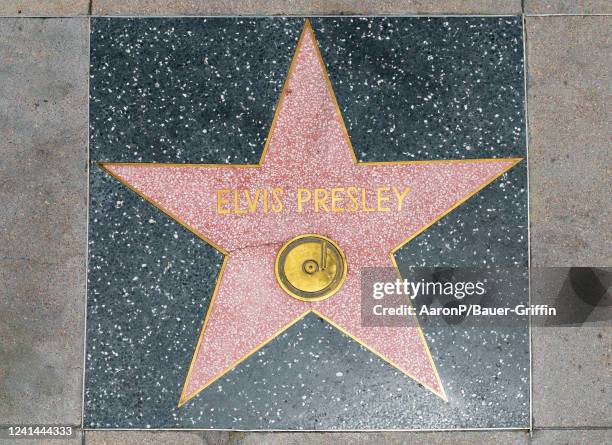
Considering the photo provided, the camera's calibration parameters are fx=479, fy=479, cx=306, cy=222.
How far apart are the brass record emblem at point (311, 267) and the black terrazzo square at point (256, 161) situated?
0.16 meters

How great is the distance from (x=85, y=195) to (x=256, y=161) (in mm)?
862

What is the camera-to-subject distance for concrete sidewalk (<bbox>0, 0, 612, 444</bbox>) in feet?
7.62

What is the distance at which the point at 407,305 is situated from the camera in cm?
233

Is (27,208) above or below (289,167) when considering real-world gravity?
below

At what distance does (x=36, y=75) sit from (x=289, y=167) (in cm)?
134

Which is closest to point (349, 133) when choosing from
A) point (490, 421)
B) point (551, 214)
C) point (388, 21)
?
point (388, 21)

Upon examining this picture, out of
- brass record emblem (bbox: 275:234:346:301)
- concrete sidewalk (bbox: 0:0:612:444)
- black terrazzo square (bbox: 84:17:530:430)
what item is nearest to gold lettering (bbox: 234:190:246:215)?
black terrazzo square (bbox: 84:17:530:430)

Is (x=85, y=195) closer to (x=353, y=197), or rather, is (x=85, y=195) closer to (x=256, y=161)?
(x=256, y=161)

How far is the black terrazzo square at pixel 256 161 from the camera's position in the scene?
231 centimetres

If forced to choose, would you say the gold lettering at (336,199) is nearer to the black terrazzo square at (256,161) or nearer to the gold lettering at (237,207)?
the black terrazzo square at (256,161)

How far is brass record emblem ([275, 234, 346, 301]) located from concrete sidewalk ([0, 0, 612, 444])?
2.32ft

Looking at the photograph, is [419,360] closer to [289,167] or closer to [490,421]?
[490,421]

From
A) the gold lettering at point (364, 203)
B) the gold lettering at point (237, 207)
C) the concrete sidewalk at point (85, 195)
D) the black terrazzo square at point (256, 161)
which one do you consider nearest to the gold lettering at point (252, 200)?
the gold lettering at point (237, 207)

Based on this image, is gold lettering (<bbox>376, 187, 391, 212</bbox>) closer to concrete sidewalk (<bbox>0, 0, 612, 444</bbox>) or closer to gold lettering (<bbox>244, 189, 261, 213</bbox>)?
gold lettering (<bbox>244, 189, 261, 213</bbox>)
